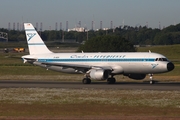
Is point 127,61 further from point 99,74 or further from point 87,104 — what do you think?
point 87,104

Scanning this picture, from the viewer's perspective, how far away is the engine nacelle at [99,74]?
5084 cm

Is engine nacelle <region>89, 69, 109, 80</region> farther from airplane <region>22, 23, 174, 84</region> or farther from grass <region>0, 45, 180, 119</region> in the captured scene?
grass <region>0, 45, 180, 119</region>

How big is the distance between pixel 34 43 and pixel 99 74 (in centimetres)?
1228

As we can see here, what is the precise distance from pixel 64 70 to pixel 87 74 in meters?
3.89

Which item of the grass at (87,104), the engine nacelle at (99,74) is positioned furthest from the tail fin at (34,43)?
the grass at (87,104)

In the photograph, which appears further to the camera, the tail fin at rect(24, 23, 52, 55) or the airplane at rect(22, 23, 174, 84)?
the tail fin at rect(24, 23, 52, 55)

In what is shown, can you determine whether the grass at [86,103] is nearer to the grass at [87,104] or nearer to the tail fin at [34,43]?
the grass at [87,104]

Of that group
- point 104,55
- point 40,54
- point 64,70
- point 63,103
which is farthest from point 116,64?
point 63,103

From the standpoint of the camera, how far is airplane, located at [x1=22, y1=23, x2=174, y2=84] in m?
51.7

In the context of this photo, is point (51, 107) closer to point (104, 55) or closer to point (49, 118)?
point (49, 118)

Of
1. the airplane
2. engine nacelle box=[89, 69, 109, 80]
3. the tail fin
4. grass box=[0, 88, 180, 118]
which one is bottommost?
grass box=[0, 88, 180, 118]

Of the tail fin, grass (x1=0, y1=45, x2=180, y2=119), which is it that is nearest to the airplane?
the tail fin

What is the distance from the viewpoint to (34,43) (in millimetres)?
60062

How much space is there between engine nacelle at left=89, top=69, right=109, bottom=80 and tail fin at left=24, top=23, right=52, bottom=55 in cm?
982
